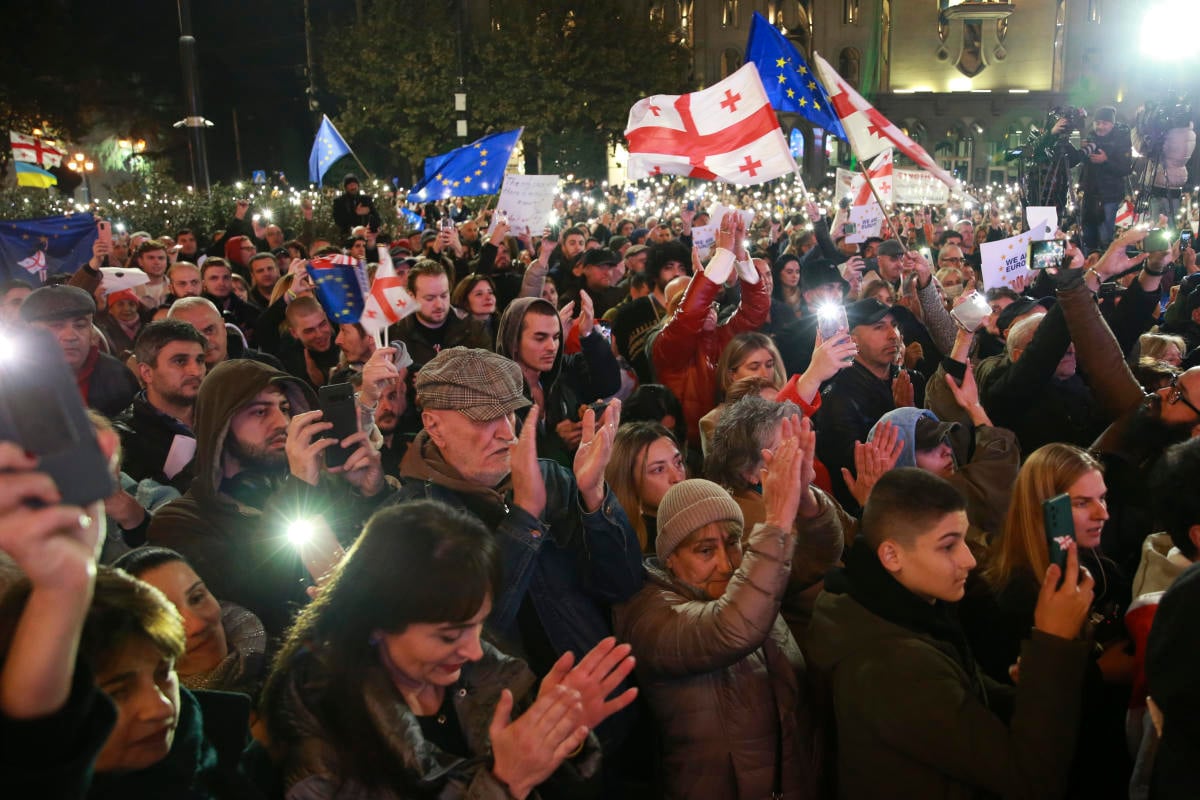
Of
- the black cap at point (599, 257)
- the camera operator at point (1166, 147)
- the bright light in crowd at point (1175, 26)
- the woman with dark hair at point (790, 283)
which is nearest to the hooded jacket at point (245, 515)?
the woman with dark hair at point (790, 283)

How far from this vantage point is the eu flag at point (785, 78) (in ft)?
27.1

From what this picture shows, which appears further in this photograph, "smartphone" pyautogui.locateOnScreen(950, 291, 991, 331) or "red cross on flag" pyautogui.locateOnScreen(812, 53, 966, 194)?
"red cross on flag" pyautogui.locateOnScreen(812, 53, 966, 194)

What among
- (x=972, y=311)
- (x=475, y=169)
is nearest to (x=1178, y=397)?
(x=972, y=311)

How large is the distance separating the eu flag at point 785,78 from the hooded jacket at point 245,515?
555 centimetres

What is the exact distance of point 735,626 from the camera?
2.93m

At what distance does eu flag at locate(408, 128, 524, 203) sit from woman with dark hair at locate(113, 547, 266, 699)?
9965mm

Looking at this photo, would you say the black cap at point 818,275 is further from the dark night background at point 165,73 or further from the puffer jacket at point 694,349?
the dark night background at point 165,73

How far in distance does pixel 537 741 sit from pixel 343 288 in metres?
3.66

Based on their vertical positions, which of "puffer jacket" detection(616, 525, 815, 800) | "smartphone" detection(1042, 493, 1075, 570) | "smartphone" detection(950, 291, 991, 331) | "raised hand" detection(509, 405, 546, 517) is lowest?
"puffer jacket" detection(616, 525, 815, 800)

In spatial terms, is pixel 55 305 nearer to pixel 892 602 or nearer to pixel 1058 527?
pixel 892 602

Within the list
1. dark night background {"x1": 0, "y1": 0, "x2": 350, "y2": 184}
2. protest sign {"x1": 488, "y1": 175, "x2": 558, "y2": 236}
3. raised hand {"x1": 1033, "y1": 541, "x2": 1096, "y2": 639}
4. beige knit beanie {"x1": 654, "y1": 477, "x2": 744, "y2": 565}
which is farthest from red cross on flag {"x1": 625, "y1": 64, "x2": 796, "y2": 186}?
dark night background {"x1": 0, "y1": 0, "x2": 350, "y2": 184}

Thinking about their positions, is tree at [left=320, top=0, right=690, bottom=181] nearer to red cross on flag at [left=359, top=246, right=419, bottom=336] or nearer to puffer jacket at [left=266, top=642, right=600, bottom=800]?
red cross on flag at [left=359, top=246, right=419, bottom=336]

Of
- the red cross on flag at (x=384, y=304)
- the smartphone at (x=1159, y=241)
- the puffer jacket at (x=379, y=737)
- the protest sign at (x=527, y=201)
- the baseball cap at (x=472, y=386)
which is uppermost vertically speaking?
the protest sign at (x=527, y=201)

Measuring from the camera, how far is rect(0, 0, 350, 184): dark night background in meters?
29.4
